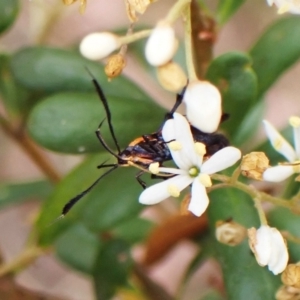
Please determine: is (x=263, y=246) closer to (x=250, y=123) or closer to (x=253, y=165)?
(x=253, y=165)

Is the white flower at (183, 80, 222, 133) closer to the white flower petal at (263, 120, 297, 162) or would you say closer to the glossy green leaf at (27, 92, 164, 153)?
the white flower petal at (263, 120, 297, 162)

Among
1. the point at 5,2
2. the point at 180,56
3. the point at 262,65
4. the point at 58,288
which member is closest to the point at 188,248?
the point at 58,288

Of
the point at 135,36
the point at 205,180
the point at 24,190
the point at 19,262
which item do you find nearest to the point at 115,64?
the point at 135,36

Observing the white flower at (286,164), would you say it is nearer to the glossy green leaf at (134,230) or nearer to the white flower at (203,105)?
the white flower at (203,105)

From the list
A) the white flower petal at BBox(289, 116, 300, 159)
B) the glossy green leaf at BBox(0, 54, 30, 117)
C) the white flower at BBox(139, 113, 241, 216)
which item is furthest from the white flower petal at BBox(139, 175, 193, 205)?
the glossy green leaf at BBox(0, 54, 30, 117)

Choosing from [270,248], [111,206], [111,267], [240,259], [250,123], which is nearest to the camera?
[270,248]

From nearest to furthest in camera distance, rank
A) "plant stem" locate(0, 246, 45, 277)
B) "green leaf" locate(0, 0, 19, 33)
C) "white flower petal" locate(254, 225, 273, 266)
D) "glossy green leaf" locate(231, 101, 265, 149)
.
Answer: "white flower petal" locate(254, 225, 273, 266) < "green leaf" locate(0, 0, 19, 33) < "plant stem" locate(0, 246, 45, 277) < "glossy green leaf" locate(231, 101, 265, 149)

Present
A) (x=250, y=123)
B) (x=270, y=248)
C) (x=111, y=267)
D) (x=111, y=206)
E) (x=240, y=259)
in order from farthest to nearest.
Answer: (x=250, y=123)
(x=111, y=267)
(x=111, y=206)
(x=240, y=259)
(x=270, y=248)
